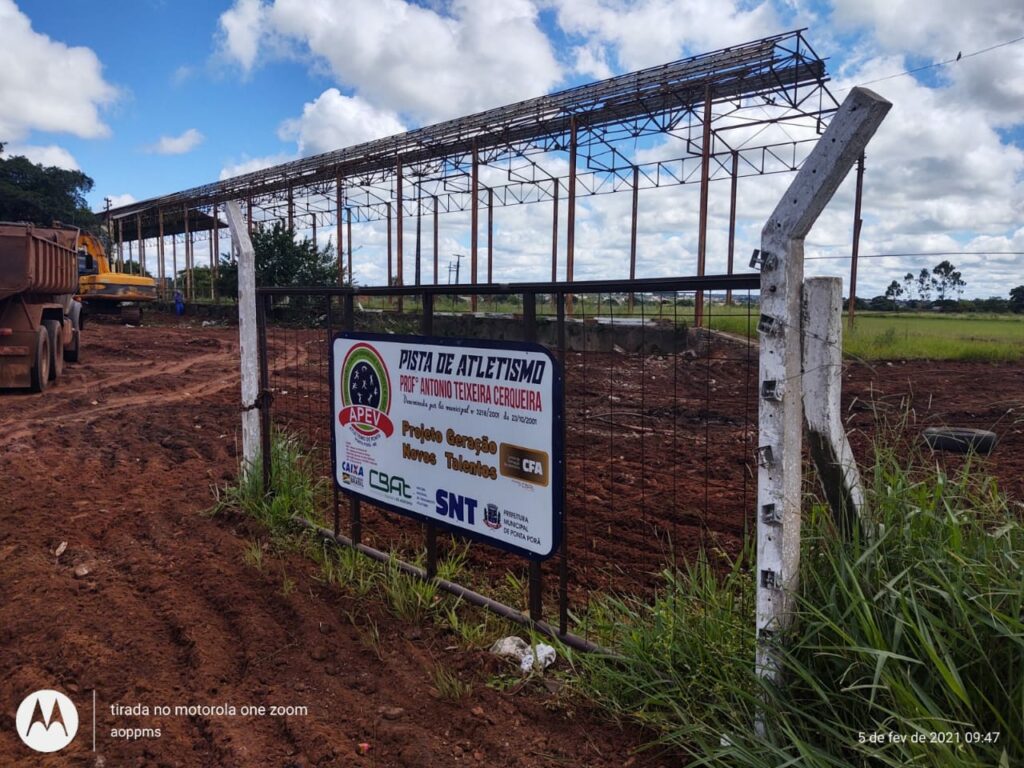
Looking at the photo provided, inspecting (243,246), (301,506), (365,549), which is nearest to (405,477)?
(365,549)

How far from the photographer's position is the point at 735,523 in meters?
5.06

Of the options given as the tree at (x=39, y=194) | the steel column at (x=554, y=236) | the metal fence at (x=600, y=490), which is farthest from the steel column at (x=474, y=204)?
the tree at (x=39, y=194)

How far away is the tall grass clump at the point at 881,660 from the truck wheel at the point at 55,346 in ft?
42.1

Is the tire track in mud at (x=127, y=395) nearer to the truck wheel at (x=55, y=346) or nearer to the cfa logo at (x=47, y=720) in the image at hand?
the truck wheel at (x=55, y=346)

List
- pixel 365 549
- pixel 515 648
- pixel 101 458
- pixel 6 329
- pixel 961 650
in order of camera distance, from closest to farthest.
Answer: pixel 961 650 < pixel 515 648 < pixel 365 549 < pixel 101 458 < pixel 6 329

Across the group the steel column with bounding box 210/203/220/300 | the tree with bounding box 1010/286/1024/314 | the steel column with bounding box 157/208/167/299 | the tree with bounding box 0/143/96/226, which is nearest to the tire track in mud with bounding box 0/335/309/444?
the tree with bounding box 1010/286/1024/314

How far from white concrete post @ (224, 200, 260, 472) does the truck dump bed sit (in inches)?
270

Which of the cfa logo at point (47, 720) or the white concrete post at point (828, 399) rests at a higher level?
the white concrete post at point (828, 399)

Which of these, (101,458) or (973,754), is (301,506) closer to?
(101,458)

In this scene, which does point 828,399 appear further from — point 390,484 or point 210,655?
point 210,655

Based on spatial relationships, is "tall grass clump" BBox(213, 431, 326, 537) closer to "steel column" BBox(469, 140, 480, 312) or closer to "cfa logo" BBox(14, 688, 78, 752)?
"cfa logo" BBox(14, 688, 78, 752)

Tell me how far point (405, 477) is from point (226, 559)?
4.46 feet

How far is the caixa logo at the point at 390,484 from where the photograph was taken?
4.07 meters

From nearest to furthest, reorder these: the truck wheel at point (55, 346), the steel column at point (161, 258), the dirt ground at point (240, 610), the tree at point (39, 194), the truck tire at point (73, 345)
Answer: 1. the dirt ground at point (240, 610)
2. the truck wheel at point (55, 346)
3. the truck tire at point (73, 345)
4. the steel column at point (161, 258)
5. the tree at point (39, 194)
